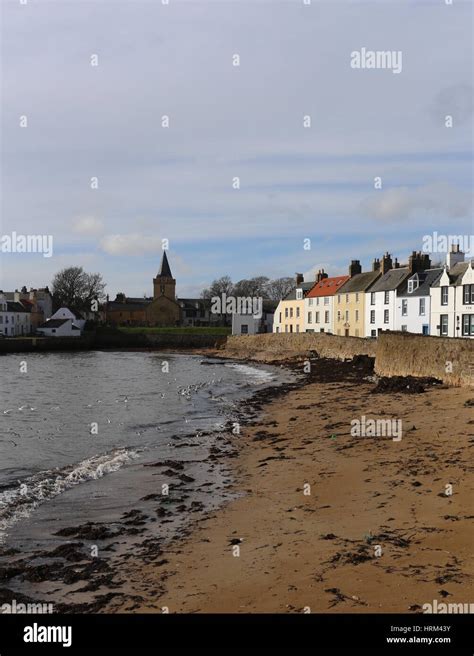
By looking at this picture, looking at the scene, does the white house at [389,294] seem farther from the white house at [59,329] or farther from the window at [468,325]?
the white house at [59,329]

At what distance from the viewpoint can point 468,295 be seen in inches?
1746

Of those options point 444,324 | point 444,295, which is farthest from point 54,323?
point 444,295

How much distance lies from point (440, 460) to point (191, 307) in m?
126

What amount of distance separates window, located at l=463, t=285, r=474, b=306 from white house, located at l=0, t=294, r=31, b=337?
78.4 metres

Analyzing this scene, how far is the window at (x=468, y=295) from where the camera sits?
144 ft

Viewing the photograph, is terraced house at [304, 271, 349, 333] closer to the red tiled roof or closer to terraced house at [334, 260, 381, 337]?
the red tiled roof

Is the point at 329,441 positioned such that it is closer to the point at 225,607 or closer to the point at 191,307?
the point at 225,607

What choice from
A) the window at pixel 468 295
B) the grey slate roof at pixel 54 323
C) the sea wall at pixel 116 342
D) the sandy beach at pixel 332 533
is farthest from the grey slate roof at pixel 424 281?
the grey slate roof at pixel 54 323

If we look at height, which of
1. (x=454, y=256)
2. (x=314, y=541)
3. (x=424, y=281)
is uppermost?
(x=454, y=256)

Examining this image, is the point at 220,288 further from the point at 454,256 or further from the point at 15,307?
the point at 454,256

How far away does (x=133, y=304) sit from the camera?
134375 millimetres

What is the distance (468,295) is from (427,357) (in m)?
15.2

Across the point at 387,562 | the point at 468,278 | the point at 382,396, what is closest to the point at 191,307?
the point at 468,278

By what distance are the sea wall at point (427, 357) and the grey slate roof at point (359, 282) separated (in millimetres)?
24057
